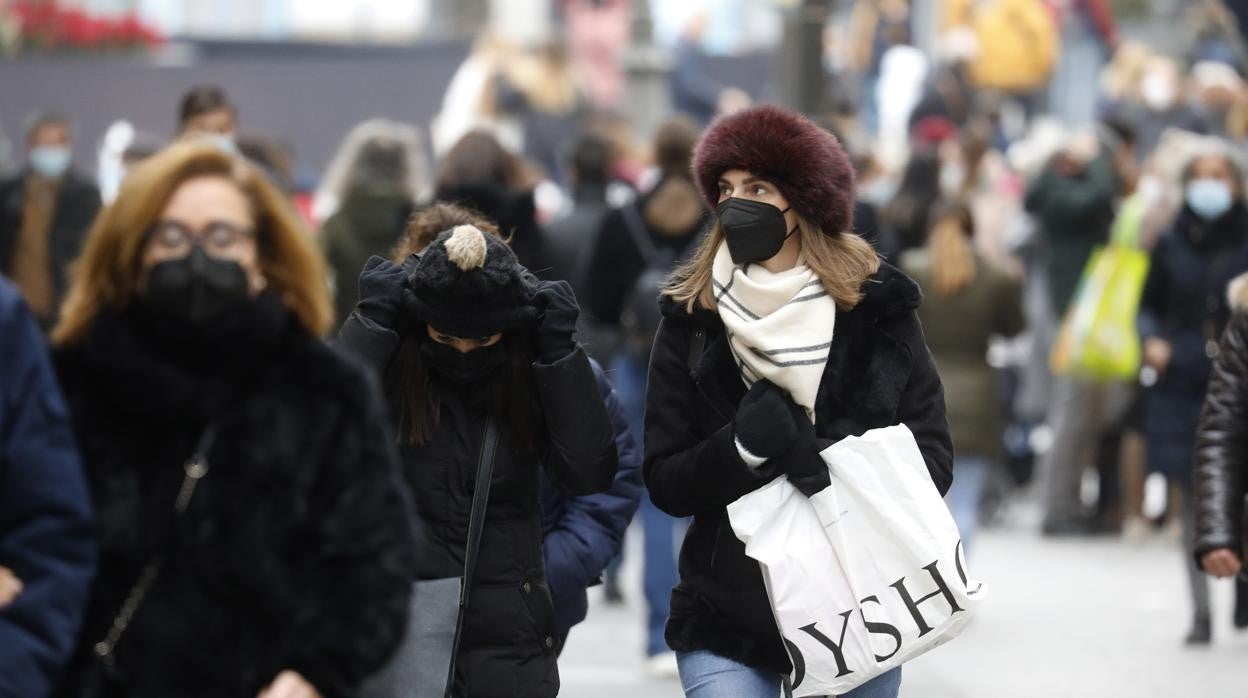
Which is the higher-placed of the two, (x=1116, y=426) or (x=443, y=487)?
(x=443, y=487)

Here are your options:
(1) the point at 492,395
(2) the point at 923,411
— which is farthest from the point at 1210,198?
(1) the point at 492,395

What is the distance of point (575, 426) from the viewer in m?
4.91

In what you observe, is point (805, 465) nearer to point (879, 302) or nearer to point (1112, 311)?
point (879, 302)

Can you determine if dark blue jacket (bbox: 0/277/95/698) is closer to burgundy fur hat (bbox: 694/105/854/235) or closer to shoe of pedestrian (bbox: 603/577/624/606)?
burgundy fur hat (bbox: 694/105/854/235)

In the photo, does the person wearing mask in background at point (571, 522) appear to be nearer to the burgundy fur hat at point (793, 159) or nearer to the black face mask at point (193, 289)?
the burgundy fur hat at point (793, 159)

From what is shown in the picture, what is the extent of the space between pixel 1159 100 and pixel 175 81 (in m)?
7.48

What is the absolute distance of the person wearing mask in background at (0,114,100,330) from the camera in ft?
38.6

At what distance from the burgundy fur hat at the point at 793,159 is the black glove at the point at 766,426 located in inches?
18.3

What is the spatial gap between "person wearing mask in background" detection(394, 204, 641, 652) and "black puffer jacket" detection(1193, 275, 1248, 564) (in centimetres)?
169

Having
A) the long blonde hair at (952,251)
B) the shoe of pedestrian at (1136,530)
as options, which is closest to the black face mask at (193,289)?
the long blonde hair at (952,251)

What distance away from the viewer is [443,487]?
4.89 meters

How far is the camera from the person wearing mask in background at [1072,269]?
511 inches

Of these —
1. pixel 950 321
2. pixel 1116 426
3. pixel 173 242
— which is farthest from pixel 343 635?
pixel 1116 426

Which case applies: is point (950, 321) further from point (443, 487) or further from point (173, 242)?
point (173, 242)
